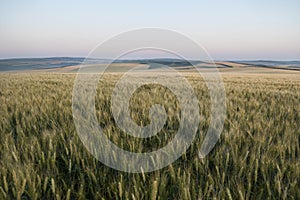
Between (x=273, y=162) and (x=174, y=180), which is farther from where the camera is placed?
(x=273, y=162)

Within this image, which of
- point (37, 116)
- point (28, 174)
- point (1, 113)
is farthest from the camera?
point (1, 113)

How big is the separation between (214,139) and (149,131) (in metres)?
0.53

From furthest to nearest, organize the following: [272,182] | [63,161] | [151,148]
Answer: [151,148], [63,161], [272,182]

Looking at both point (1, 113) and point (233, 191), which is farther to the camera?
point (1, 113)

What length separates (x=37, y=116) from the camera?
2.66 m

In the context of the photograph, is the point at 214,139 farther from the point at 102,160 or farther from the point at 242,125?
the point at 102,160

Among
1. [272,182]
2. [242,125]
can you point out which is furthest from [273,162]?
[242,125]

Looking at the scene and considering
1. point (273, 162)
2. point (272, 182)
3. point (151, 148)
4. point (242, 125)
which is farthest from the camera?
point (242, 125)

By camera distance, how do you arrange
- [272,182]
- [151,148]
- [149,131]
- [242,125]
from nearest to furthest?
1. [272,182]
2. [151,148]
3. [149,131]
4. [242,125]

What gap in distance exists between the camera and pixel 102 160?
1.43 meters

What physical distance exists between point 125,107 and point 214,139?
1.42 metres

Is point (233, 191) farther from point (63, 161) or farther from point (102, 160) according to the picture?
point (63, 161)

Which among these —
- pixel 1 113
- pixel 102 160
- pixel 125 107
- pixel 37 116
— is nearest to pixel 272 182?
pixel 102 160

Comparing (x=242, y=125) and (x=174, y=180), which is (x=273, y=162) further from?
(x=242, y=125)
